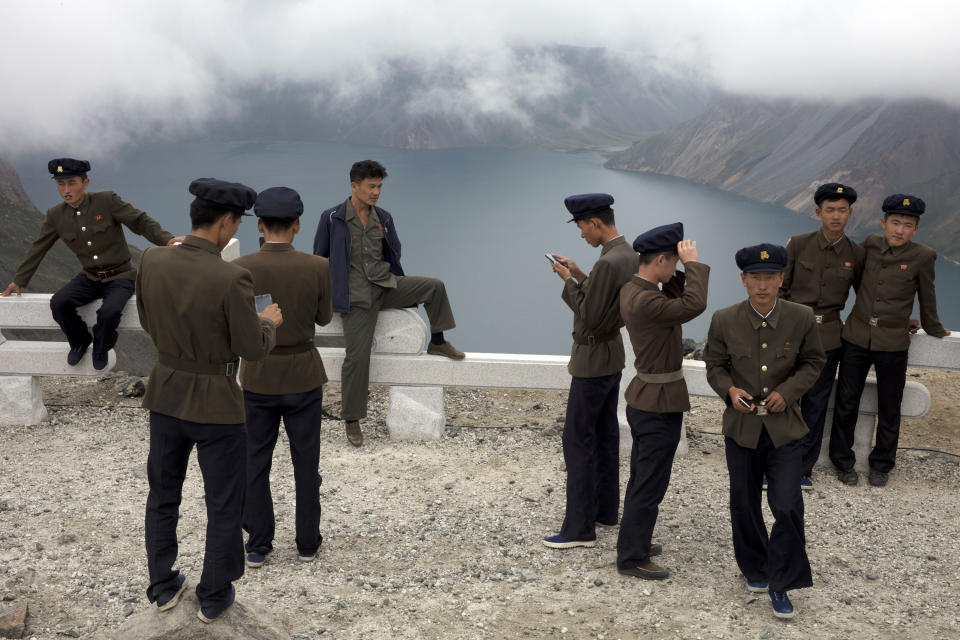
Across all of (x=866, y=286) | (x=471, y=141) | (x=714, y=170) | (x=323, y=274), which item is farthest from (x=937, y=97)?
(x=323, y=274)

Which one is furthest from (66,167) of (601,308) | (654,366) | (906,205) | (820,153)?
(820,153)

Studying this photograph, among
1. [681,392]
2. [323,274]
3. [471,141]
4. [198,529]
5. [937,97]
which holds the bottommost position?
[198,529]

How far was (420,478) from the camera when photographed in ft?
19.7

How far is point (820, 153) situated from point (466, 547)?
66.7 ft

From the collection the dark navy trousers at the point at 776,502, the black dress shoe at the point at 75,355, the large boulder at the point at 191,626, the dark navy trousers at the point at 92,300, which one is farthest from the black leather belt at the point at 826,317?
the black dress shoe at the point at 75,355

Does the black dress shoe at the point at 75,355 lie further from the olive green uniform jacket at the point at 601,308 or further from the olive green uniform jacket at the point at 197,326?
the olive green uniform jacket at the point at 601,308

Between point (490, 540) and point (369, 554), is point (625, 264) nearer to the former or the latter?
point (490, 540)

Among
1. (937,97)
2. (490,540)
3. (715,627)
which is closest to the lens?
(715,627)

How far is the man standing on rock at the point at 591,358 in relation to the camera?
4.46 m

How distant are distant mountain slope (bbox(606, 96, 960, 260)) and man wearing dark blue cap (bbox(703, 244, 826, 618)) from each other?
1127 cm

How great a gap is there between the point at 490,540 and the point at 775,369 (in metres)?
2.04

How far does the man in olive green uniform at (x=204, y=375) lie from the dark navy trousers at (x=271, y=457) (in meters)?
0.83

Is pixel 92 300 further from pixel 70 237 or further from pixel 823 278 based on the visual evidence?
pixel 823 278

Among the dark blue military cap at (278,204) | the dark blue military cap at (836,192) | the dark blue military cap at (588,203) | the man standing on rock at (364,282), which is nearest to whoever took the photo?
the dark blue military cap at (278,204)
